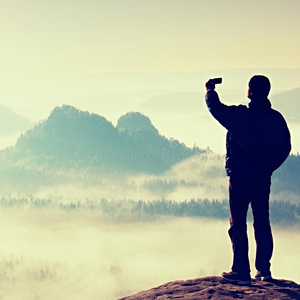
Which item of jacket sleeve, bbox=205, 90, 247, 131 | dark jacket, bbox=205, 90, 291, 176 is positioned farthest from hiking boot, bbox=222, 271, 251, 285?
jacket sleeve, bbox=205, 90, 247, 131

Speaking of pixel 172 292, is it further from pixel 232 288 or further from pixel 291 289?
pixel 291 289

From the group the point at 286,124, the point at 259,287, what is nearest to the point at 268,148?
the point at 286,124

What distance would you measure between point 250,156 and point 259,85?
167 cm

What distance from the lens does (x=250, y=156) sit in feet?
45.2

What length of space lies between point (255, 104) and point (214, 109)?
1106 millimetres

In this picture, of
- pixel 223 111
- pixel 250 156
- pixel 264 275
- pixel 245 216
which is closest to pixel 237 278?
pixel 264 275

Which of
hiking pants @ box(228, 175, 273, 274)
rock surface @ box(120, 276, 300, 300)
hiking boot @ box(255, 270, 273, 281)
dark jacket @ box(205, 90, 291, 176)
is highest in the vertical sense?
dark jacket @ box(205, 90, 291, 176)

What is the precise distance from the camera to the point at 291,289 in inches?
535

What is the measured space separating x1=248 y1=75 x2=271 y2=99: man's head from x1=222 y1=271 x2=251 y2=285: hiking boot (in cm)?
422

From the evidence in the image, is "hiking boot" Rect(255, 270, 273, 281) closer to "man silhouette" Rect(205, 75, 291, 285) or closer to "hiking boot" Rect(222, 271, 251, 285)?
"man silhouette" Rect(205, 75, 291, 285)

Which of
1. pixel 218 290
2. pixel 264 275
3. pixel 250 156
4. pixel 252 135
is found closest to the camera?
pixel 218 290

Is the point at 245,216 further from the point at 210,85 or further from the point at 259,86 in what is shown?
the point at 210,85

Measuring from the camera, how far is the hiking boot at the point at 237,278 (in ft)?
45.5

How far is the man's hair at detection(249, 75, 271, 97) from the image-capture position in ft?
45.3
